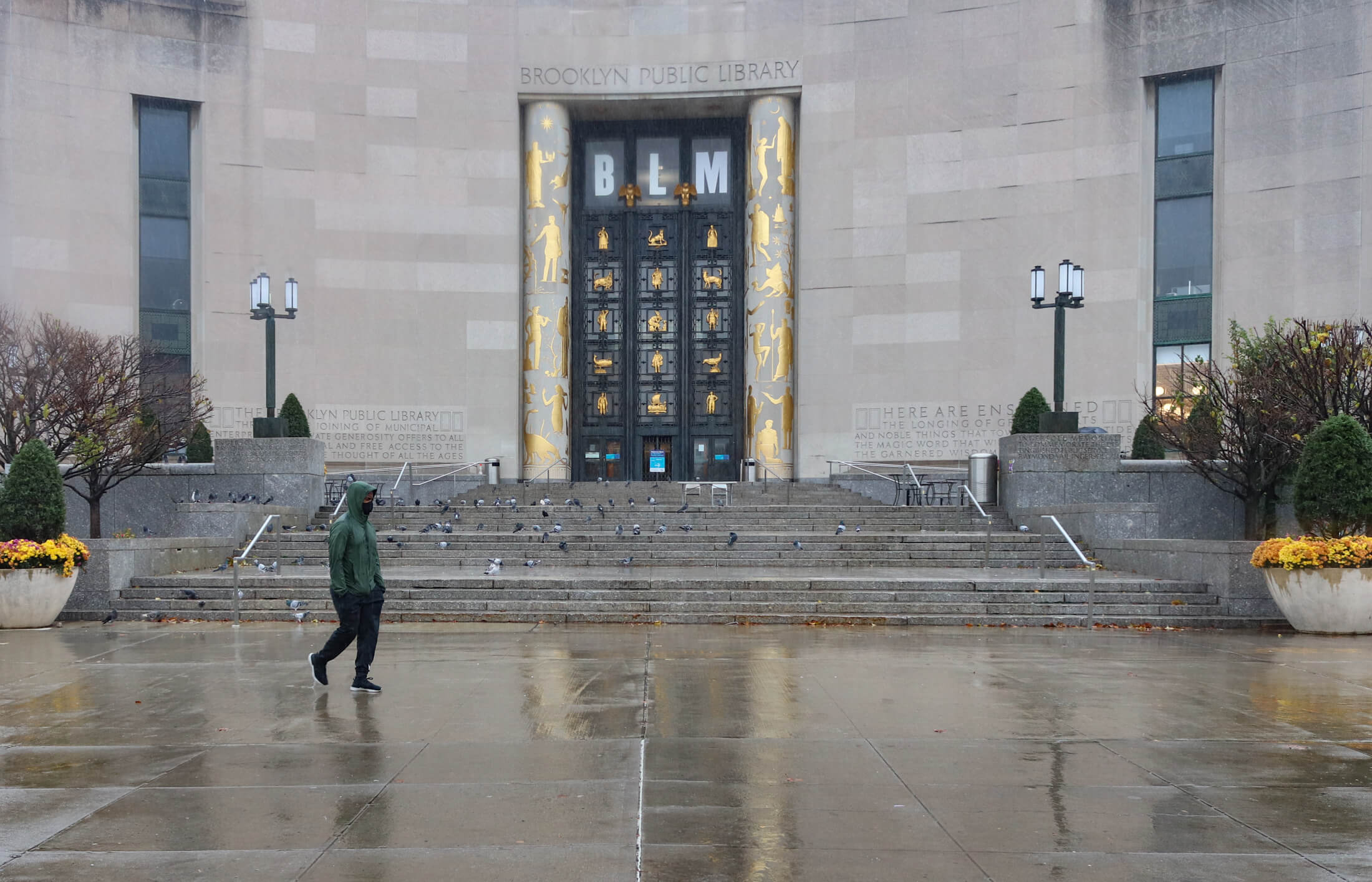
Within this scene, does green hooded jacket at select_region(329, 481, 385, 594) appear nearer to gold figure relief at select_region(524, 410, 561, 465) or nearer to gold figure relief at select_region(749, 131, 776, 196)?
gold figure relief at select_region(524, 410, 561, 465)

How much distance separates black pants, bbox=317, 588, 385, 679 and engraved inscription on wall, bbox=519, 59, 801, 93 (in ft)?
87.4

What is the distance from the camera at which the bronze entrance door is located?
3609cm

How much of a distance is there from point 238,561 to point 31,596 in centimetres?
273

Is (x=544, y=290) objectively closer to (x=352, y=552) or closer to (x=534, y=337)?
(x=534, y=337)

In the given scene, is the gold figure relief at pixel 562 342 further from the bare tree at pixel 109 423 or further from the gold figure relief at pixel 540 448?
the bare tree at pixel 109 423

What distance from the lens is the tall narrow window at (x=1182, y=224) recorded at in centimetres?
3056

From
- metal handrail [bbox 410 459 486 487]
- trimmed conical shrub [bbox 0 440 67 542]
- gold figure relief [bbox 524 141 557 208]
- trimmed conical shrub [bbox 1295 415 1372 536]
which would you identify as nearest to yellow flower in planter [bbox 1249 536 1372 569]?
trimmed conical shrub [bbox 1295 415 1372 536]

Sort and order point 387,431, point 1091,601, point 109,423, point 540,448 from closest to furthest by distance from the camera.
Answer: point 1091,601, point 109,423, point 387,431, point 540,448

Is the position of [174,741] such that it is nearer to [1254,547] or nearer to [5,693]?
[5,693]

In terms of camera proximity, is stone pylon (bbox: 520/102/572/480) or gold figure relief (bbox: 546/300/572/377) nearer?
stone pylon (bbox: 520/102/572/480)

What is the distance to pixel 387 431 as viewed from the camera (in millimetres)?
32875

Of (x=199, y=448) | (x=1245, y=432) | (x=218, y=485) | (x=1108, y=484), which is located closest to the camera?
(x=1245, y=432)

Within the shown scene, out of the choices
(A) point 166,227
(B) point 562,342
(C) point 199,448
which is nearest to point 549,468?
(B) point 562,342

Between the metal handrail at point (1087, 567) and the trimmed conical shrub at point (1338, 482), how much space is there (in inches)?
110
